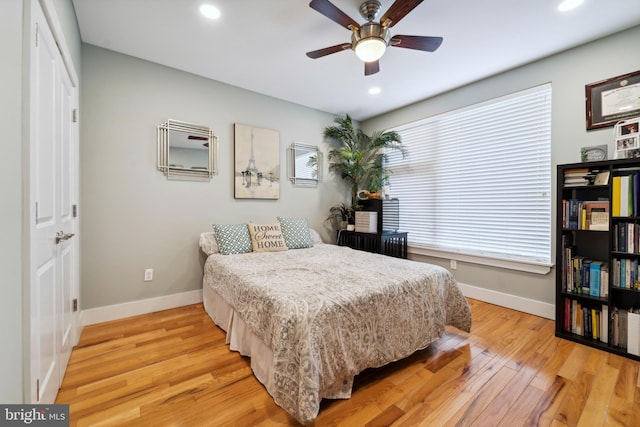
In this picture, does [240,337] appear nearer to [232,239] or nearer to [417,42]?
[232,239]

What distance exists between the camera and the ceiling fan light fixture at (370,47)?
6.22 ft

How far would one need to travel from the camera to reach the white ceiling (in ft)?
6.48

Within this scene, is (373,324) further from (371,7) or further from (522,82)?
(522,82)

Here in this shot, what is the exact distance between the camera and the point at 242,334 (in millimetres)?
1954

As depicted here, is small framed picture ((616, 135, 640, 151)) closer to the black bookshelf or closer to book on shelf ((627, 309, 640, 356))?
the black bookshelf

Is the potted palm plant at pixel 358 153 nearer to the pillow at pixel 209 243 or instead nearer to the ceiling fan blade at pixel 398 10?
the pillow at pixel 209 243

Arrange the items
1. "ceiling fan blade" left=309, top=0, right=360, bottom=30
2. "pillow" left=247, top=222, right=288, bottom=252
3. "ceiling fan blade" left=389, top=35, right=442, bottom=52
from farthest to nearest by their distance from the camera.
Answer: "pillow" left=247, top=222, right=288, bottom=252 → "ceiling fan blade" left=389, top=35, right=442, bottom=52 → "ceiling fan blade" left=309, top=0, right=360, bottom=30

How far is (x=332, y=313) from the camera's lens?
1457 millimetres

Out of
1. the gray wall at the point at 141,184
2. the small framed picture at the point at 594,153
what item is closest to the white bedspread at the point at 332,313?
the gray wall at the point at 141,184

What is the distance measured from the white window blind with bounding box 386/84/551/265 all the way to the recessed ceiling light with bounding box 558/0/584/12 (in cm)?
85

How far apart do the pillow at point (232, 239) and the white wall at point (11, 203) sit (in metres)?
1.83

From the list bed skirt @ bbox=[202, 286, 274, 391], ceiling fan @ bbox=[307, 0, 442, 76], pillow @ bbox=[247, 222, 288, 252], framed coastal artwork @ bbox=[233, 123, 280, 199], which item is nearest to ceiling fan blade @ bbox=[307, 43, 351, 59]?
ceiling fan @ bbox=[307, 0, 442, 76]

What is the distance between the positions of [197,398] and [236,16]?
2733mm

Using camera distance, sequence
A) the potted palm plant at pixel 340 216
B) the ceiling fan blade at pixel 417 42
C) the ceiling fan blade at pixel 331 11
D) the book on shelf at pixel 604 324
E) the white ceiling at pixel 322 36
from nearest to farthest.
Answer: the ceiling fan blade at pixel 331 11 < the ceiling fan blade at pixel 417 42 < the white ceiling at pixel 322 36 < the book on shelf at pixel 604 324 < the potted palm plant at pixel 340 216
